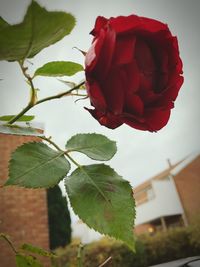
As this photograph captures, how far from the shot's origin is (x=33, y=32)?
0.74 ft

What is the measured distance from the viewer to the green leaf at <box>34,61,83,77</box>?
0.34 meters

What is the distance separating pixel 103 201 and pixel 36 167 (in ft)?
0.23

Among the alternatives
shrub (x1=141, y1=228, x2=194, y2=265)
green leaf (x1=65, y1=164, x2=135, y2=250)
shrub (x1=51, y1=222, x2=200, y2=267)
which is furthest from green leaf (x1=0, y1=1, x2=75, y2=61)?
shrub (x1=141, y1=228, x2=194, y2=265)

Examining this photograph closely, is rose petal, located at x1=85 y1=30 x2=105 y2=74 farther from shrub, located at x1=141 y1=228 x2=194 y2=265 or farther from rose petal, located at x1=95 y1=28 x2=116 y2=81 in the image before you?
shrub, located at x1=141 y1=228 x2=194 y2=265

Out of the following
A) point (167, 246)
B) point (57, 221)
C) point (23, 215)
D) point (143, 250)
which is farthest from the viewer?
point (167, 246)

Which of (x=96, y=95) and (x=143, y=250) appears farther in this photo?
(x=143, y=250)

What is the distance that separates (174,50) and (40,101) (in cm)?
14

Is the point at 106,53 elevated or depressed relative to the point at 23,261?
elevated

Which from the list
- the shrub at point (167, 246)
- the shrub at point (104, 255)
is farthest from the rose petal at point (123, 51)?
the shrub at point (167, 246)

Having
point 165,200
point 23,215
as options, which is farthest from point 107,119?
point 165,200

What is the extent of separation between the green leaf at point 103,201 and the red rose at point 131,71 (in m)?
0.06

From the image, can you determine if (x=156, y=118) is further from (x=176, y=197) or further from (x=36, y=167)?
(x=176, y=197)

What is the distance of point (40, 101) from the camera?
303 mm

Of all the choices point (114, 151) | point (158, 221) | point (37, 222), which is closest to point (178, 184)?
point (158, 221)
